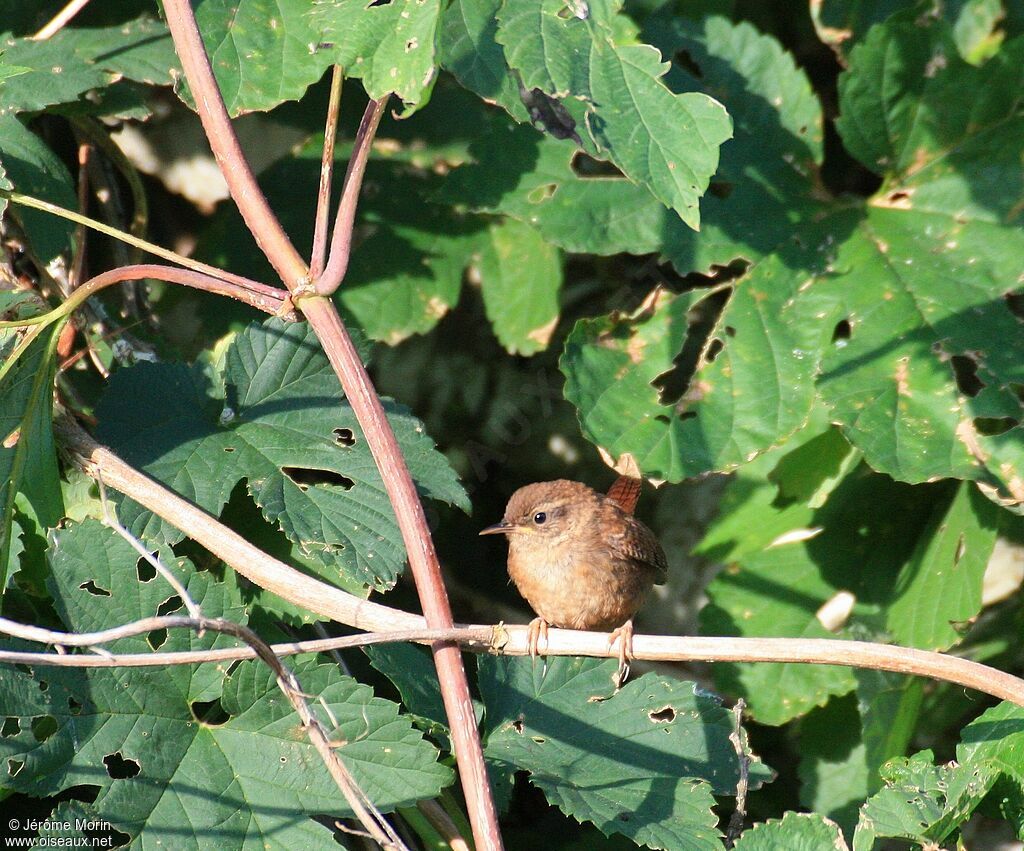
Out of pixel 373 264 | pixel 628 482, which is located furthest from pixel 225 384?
pixel 628 482

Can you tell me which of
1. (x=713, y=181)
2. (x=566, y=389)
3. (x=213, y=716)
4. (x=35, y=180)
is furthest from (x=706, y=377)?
(x=35, y=180)

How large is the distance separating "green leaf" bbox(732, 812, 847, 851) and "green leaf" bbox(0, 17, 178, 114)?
248 cm

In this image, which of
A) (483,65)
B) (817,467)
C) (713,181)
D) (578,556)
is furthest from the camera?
(578,556)

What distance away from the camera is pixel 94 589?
267 centimetres

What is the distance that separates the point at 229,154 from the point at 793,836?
6.18 feet

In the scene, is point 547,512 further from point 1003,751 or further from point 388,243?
point 1003,751

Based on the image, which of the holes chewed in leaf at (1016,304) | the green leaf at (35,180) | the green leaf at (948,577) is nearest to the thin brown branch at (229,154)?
the green leaf at (35,180)

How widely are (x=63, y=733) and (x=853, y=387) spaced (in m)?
2.20

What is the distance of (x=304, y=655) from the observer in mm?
2477

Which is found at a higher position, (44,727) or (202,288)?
(202,288)

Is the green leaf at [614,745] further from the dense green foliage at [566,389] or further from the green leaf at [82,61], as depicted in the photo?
the green leaf at [82,61]

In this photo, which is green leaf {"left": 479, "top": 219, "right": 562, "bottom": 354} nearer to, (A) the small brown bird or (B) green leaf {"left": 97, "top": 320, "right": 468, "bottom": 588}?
(A) the small brown bird

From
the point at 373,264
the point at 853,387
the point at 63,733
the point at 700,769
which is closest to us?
the point at 63,733

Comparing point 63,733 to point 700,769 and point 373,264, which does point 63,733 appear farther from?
point 373,264
